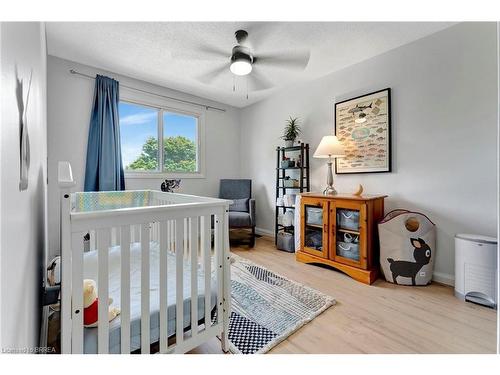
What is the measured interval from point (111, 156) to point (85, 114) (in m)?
0.57

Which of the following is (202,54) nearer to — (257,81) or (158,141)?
(257,81)

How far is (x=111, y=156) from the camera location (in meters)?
2.82

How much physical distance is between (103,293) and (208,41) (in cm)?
218

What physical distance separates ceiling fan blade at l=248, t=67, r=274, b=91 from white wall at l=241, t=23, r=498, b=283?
128 centimetres

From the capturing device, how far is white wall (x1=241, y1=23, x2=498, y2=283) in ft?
6.18

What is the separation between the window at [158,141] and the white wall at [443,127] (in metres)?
2.32

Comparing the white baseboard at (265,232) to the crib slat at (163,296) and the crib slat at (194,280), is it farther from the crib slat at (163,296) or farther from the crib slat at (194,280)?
the crib slat at (163,296)

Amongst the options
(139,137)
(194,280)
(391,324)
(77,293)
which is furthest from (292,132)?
(77,293)

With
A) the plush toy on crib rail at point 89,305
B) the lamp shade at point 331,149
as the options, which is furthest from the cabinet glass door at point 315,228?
the plush toy on crib rail at point 89,305

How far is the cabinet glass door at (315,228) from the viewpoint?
2.52 metres

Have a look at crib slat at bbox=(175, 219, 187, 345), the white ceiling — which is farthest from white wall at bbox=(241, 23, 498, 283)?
crib slat at bbox=(175, 219, 187, 345)

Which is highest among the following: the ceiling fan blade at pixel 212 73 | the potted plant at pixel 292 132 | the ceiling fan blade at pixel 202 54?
the ceiling fan blade at pixel 202 54
